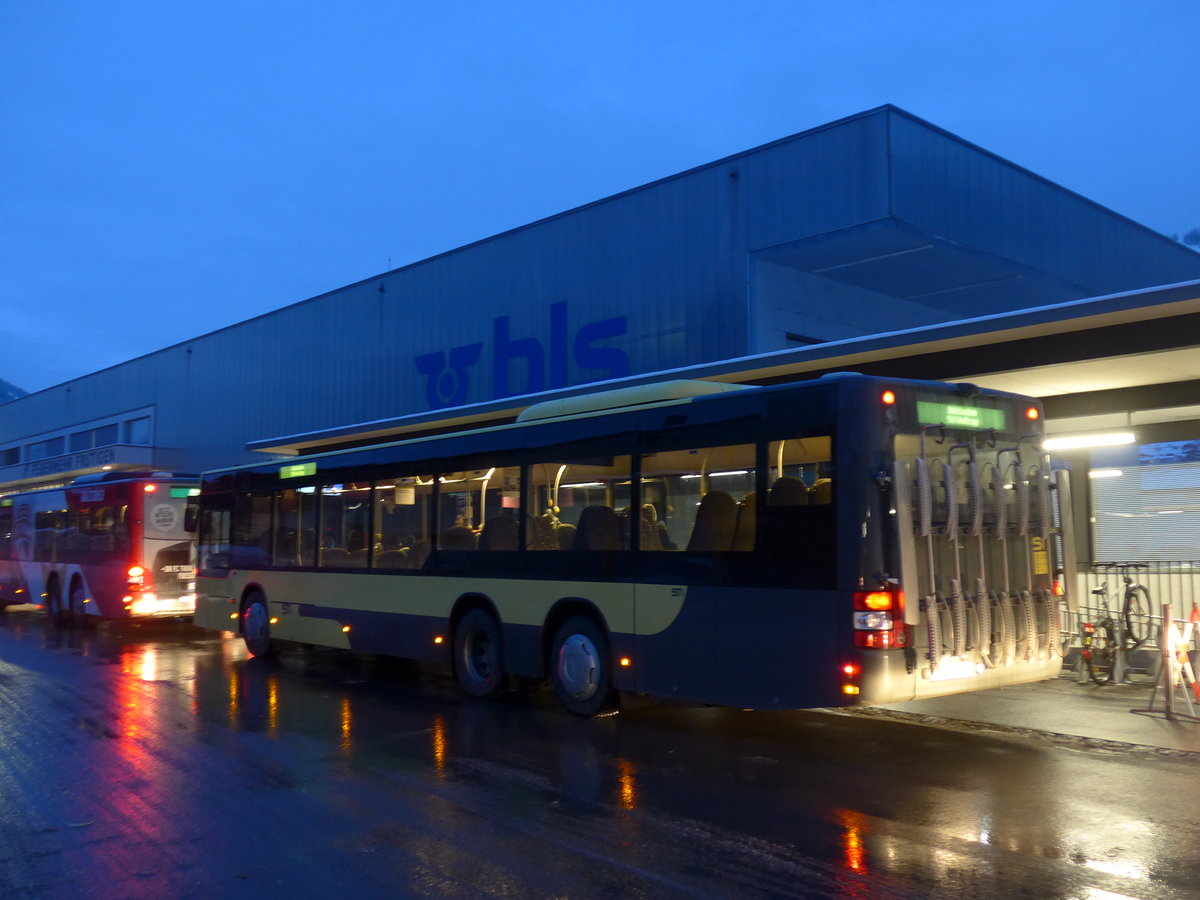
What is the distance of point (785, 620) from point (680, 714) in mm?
2791

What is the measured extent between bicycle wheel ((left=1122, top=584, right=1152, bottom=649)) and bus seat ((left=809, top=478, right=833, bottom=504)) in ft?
21.3

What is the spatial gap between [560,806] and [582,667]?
3.42 metres

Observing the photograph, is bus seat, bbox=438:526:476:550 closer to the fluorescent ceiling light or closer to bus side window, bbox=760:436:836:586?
bus side window, bbox=760:436:836:586

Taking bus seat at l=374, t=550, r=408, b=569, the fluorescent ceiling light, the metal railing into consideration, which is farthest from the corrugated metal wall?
bus seat at l=374, t=550, r=408, b=569

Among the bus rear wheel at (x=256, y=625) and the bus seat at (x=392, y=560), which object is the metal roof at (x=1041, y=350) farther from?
the bus rear wheel at (x=256, y=625)

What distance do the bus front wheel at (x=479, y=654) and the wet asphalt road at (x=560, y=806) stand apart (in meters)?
0.37

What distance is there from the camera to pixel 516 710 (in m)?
10.9

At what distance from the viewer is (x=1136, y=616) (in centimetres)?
1289

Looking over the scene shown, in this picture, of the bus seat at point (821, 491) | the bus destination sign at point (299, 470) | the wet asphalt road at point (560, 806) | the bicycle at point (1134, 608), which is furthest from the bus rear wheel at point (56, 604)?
the bicycle at point (1134, 608)

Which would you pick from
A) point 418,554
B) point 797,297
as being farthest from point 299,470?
point 797,297

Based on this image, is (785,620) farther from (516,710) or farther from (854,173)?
(854,173)

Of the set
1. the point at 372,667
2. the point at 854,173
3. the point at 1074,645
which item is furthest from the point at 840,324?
the point at 372,667

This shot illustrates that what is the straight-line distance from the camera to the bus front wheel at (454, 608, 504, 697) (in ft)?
37.2

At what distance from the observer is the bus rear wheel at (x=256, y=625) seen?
609 inches
